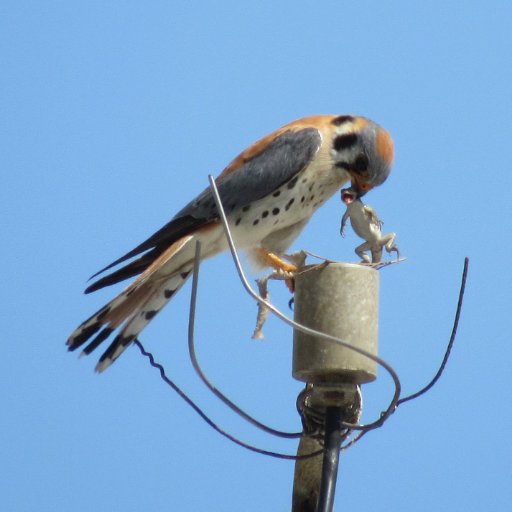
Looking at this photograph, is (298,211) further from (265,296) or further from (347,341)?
(347,341)

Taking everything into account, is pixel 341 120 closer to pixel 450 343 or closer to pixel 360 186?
pixel 360 186

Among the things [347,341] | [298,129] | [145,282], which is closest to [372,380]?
[347,341]

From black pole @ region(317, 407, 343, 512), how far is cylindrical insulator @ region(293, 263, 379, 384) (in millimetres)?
109

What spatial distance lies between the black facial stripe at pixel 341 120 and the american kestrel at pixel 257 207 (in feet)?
0.07

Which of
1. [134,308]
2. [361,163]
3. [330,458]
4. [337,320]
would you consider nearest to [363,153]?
[361,163]

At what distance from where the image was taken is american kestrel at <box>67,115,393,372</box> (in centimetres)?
486

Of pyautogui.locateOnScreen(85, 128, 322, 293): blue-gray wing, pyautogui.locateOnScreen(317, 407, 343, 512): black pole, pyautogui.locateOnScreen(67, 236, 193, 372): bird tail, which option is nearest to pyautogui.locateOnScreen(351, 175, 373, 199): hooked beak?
pyautogui.locateOnScreen(85, 128, 322, 293): blue-gray wing

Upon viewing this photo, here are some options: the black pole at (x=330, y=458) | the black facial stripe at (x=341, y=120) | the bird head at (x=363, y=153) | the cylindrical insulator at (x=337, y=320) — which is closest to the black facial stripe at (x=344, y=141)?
the bird head at (x=363, y=153)

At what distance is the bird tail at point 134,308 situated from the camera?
473 centimetres

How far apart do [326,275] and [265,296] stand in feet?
2.87

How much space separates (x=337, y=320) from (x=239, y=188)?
1.76 metres

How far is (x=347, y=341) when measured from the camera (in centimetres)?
329

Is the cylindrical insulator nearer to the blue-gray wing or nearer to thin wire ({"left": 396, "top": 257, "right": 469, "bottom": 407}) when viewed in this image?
thin wire ({"left": 396, "top": 257, "right": 469, "bottom": 407})

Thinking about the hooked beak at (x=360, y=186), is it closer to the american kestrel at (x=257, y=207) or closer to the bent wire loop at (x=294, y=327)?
the american kestrel at (x=257, y=207)
